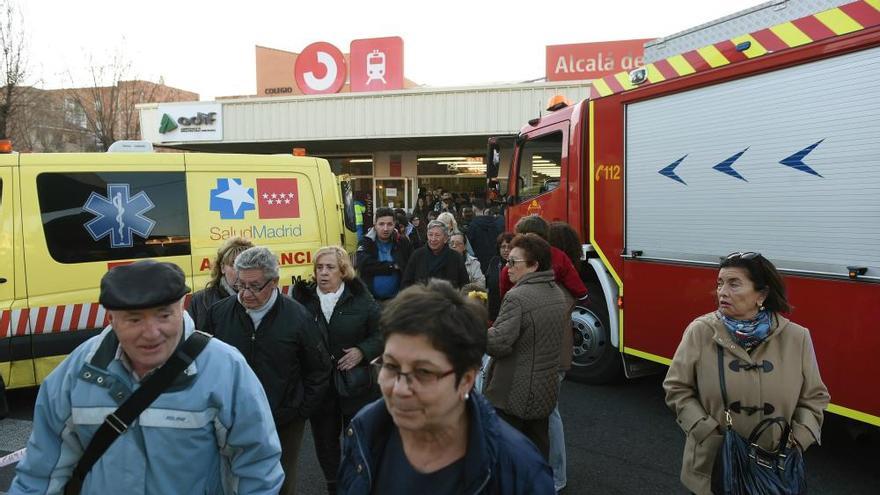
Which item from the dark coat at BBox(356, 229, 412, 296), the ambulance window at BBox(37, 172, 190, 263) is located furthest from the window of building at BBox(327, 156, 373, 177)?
the ambulance window at BBox(37, 172, 190, 263)

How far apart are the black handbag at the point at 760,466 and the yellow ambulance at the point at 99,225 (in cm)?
428

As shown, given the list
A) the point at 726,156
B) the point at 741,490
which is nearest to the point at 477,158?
the point at 726,156

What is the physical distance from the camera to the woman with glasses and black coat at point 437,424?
142cm

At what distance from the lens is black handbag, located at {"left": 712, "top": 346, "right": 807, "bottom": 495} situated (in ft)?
7.34

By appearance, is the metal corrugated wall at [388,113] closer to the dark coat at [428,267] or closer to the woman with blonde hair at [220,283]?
the dark coat at [428,267]

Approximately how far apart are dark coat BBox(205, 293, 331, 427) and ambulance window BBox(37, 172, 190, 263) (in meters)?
2.50

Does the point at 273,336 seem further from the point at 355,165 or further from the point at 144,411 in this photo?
the point at 355,165

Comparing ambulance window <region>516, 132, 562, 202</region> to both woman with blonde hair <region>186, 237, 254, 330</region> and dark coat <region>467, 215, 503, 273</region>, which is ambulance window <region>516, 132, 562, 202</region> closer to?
dark coat <region>467, 215, 503, 273</region>

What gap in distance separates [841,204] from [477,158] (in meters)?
15.7

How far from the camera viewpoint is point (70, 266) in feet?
15.6

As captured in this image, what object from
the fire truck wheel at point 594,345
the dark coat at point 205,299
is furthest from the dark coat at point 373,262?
the dark coat at point 205,299

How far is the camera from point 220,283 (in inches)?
142

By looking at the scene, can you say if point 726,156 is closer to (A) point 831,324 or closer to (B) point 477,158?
(A) point 831,324

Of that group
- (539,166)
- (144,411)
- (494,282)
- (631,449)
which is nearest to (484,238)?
(539,166)
